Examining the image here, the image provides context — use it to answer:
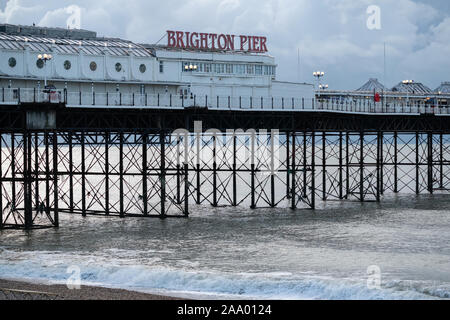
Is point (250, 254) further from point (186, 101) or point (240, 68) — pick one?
point (240, 68)

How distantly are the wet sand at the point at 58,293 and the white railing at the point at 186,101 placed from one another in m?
17.9

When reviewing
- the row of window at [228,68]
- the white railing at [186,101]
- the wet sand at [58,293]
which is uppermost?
the row of window at [228,68]

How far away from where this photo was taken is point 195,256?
1565 inches

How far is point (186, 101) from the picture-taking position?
56250mm

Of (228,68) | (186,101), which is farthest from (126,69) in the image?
(228,68)

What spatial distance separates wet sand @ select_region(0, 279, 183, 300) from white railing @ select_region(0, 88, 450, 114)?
58.7 feet

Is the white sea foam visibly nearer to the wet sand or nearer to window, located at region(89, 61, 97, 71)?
the wet sand

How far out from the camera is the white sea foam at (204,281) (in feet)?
104

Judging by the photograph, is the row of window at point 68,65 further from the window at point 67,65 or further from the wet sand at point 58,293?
the wet sand at point 58,293

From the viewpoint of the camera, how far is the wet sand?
1201 inches

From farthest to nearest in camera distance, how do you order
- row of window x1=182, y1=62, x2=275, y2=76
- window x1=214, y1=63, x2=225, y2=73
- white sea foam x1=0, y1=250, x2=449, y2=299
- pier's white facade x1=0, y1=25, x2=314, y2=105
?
1. window x1=214, y1=63, x2=225, y2=73
2. row of window x1=182, y1=62, x2=275, y2=76
3. pier's white facade x1=0, y1=25, x2=314, y2=105
4. white sea foam x1=0, y1=250, x2=449, y2=299
